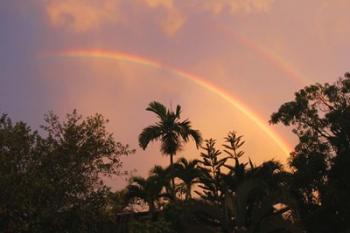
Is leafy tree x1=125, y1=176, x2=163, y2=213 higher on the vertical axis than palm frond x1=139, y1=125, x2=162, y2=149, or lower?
lower

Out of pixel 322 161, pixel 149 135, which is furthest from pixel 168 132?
pixel 322 161

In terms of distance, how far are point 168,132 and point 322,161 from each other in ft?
39.5

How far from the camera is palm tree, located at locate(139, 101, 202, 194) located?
121 ft

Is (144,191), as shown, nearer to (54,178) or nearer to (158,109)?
(158,109)

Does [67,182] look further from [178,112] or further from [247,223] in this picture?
[178,112]

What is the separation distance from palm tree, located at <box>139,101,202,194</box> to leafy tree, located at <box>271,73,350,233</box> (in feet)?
26.4

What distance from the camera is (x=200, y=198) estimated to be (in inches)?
961

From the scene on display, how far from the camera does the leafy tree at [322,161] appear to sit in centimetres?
2850

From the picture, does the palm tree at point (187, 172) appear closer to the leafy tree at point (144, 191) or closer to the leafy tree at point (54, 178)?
the leafy tree at point (144, 191)

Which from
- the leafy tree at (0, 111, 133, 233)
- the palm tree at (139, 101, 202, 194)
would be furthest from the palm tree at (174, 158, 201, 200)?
the leafy tree at (0, 111, 133, 233)

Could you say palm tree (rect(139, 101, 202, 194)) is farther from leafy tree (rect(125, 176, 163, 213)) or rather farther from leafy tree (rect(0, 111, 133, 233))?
leafy tree (rect(0, 111, 133, 233))

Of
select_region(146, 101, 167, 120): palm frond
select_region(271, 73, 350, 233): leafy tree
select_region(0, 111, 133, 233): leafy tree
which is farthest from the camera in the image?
select_region(146, 101, 167, 120): palm frond

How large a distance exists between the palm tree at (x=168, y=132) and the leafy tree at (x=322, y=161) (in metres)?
8.04

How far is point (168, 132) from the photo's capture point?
37.3 meters
